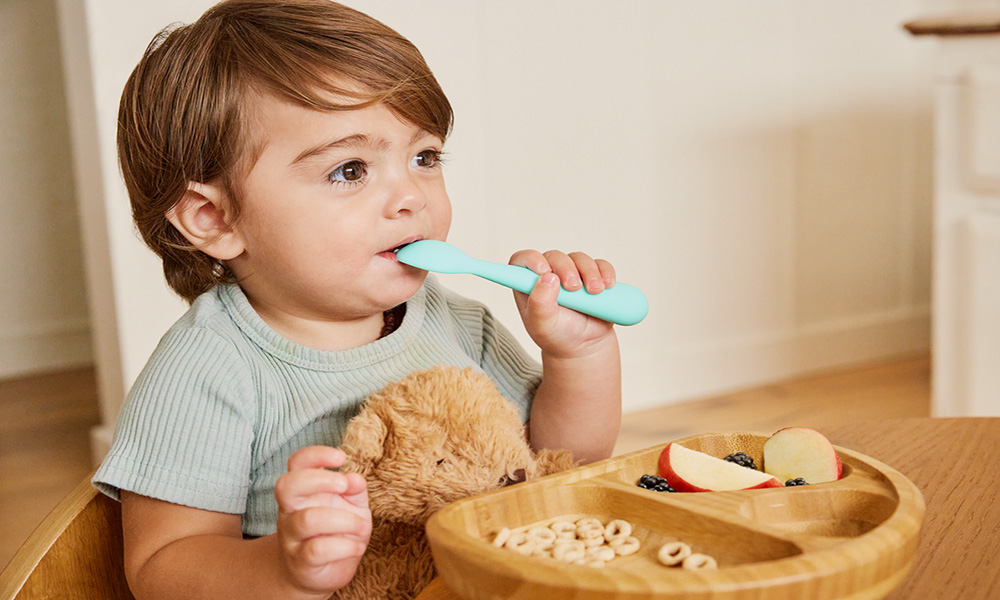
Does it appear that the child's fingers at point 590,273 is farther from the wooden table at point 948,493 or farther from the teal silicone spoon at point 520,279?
the wooden table at point 948,493

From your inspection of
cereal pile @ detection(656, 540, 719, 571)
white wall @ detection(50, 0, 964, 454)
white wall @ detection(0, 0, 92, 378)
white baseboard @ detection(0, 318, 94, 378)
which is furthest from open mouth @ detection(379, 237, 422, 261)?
white baseboard @ detection(0, 318, 94, 378)

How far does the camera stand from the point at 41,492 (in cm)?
192

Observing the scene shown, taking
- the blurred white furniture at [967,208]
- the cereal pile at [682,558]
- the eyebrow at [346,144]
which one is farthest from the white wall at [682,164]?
the cereal pile at [682,558]

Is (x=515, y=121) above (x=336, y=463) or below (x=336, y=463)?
above

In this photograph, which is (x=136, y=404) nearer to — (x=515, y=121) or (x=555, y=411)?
(x=555, y=411)

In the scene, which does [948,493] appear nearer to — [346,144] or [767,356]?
[346,144]

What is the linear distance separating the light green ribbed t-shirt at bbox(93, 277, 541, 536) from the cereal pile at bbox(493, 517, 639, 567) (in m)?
0.29

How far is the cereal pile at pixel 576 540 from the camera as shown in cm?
49

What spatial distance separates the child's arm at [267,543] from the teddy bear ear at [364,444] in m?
0.04

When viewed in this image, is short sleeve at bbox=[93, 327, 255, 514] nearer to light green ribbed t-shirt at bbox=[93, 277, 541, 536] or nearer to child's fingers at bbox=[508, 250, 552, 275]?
light green ribbed t-shirt at bbox=[93, 277, 541, 536]

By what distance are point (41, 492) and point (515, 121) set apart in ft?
3.93

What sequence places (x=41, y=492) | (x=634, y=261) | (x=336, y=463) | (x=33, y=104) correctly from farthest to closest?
(x=33, y=104), (x=634, y=261), (x=41, y=492), (x=336, y=463)

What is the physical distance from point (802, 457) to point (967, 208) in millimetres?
1376

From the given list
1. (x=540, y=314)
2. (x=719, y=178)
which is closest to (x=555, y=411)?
(x=540, y=314)
